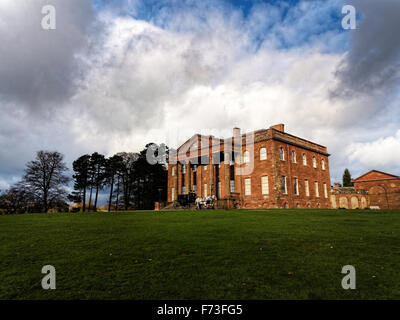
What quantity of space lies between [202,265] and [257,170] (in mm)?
29528

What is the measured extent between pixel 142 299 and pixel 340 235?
8034 mm

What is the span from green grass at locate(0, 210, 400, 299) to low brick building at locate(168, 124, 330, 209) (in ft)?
69.6

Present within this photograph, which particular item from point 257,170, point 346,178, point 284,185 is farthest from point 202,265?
point 346,178

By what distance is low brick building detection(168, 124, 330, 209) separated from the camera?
110ft

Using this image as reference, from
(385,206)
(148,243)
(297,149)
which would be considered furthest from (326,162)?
(148,243)

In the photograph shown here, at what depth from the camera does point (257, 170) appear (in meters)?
34.7

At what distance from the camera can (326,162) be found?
43250mm

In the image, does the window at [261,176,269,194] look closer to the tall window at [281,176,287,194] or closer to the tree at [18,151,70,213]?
the tall window at [281,176,287,194]

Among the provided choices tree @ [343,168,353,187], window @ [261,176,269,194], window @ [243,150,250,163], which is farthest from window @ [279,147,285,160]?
tree @ [343,168,353,187]

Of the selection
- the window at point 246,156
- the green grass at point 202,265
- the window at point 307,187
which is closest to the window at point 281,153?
the window at point 246,156

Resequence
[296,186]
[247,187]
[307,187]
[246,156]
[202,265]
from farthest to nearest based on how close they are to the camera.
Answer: [307,187]
[246,156]
[296,186]
[247,187]
[202,265]

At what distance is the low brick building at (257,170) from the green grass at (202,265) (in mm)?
21228

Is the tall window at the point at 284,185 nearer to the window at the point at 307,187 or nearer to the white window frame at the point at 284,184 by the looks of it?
the white window frame at the point at 284,184

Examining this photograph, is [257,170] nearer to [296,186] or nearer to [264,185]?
[264,185]
